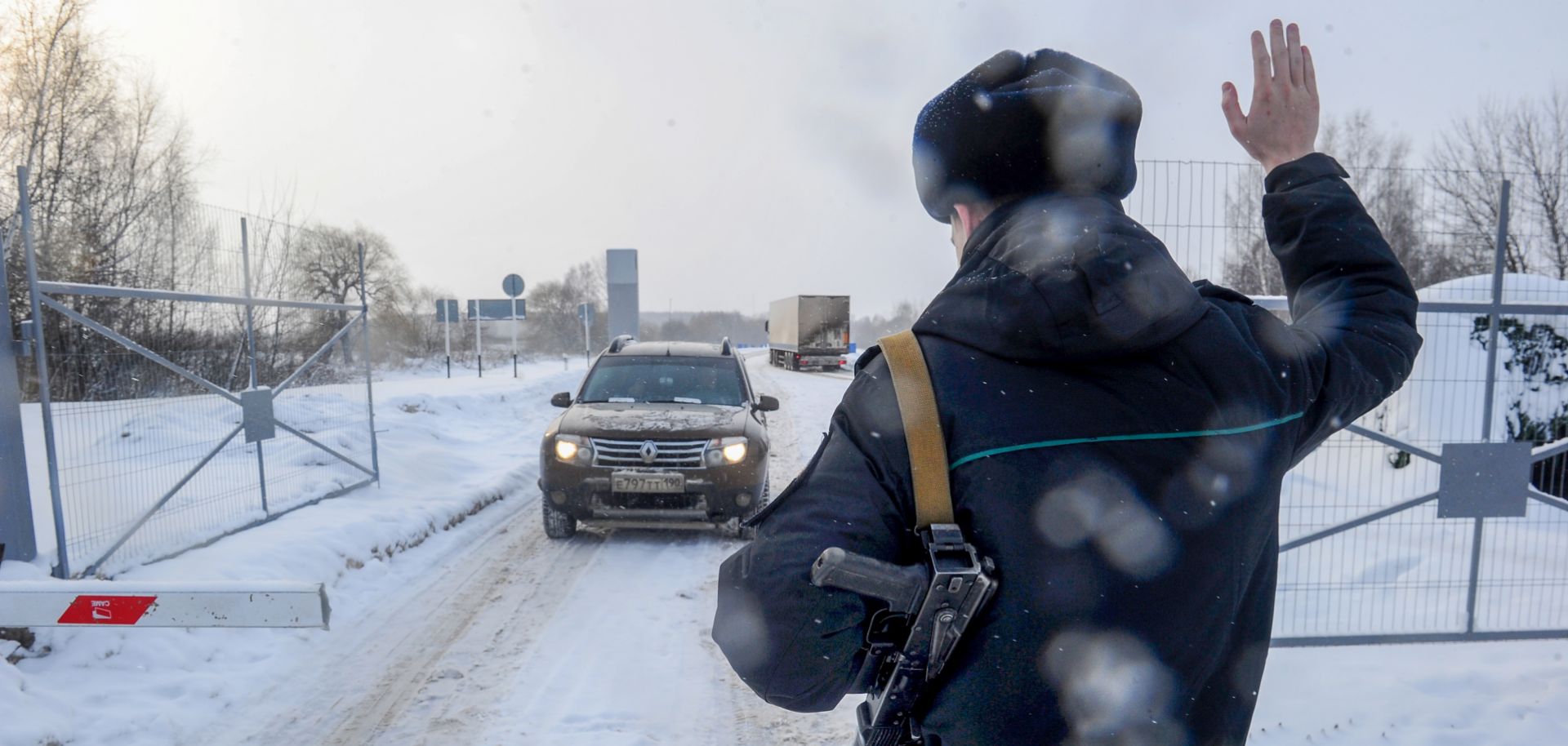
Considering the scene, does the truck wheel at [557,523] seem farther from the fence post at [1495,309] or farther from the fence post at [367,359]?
the fence post at [1495,309]

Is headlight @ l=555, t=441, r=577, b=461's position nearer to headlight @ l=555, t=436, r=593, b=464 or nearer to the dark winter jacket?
headlight @ l=555, t=436, r=593, b=464

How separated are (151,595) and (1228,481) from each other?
8.68 ft

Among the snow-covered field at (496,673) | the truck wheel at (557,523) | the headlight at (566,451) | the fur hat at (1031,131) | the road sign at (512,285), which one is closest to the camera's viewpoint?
the fur hat at (1031,131)

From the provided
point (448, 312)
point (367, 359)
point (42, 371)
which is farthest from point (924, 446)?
point (448, 312)

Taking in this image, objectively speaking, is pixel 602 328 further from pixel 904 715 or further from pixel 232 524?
pixel 904 715

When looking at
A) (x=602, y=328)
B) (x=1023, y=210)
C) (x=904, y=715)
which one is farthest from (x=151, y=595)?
(x=602, y=328)

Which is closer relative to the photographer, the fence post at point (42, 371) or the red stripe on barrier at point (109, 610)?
the red stripe on barrier at point (109, 610)

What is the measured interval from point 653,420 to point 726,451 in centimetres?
73

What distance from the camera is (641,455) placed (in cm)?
648

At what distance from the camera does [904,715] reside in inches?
47.5

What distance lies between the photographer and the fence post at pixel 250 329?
6.61 metres

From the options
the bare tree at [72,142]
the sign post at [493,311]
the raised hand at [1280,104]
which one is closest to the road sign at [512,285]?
the sign post at [493,311]

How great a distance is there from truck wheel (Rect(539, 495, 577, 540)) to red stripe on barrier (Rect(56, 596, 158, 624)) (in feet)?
14.7

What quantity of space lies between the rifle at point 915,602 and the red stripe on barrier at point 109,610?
7.07 ft
